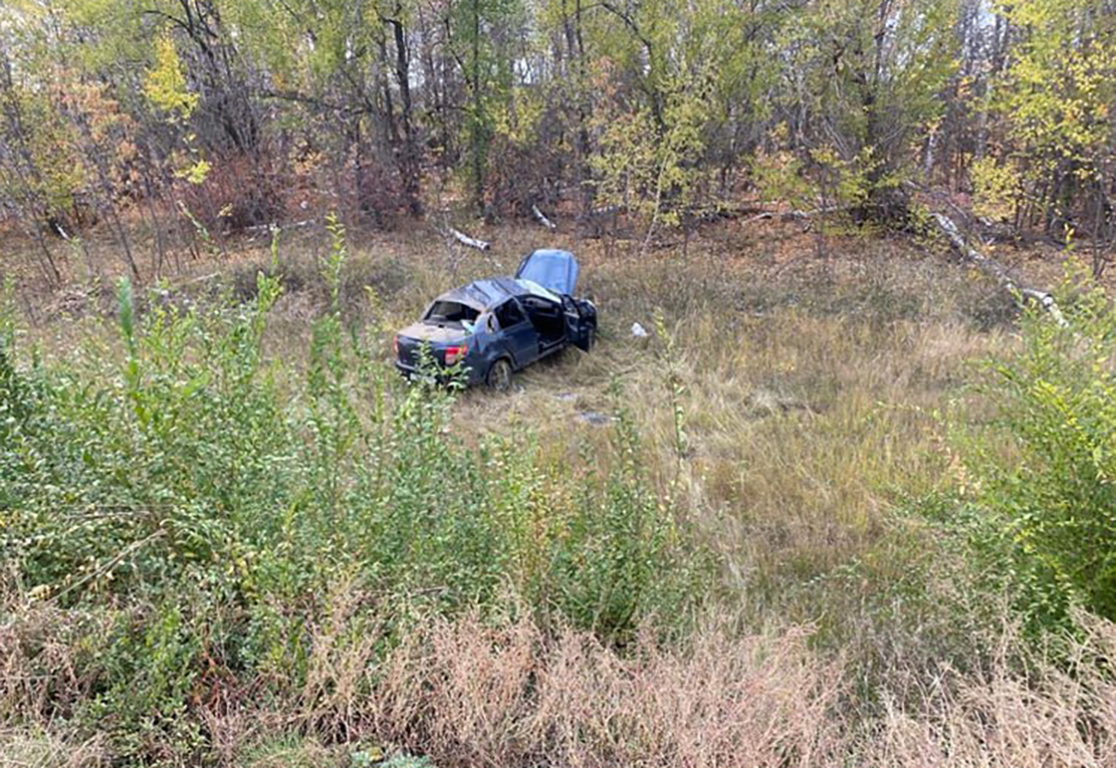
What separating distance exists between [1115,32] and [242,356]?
47.1 ft

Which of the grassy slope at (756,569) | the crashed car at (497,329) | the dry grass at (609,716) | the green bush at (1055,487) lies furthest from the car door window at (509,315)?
the dry grass at (609,716)

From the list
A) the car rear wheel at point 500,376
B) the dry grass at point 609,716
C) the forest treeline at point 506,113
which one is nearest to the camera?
the dry grass at point 609,716

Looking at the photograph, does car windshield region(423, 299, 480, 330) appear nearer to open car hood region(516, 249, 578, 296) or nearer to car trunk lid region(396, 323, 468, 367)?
car trunk lid region(396, 323, 468, 367)

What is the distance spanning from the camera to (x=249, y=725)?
2.23 metres

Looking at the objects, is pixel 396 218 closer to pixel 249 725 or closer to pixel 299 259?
pixel 299 259

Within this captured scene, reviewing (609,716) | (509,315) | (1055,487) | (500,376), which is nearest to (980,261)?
(509,315)

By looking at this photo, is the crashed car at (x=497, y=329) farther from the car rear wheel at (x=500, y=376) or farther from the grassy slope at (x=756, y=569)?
the grassy slope at (x=756, y=569)

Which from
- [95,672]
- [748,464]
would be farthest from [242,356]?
[748,464]

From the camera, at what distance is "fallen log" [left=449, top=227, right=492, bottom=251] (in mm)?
15367

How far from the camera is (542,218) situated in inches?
690

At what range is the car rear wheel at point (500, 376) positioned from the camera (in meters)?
8.50

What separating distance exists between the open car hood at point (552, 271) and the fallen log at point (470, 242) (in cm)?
463

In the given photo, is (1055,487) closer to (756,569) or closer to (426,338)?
(756,569)

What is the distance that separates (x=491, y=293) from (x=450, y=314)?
25.4 inches
